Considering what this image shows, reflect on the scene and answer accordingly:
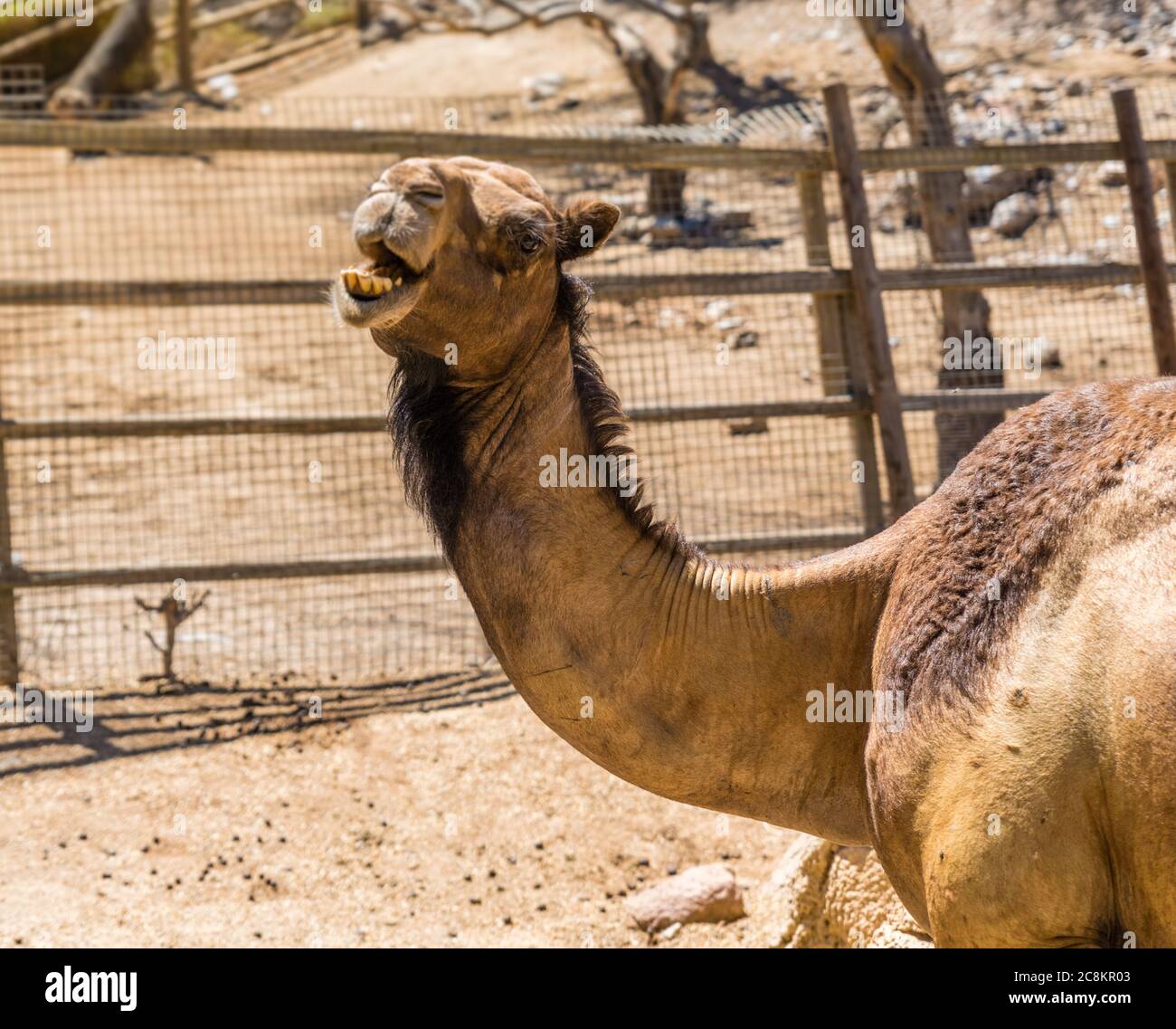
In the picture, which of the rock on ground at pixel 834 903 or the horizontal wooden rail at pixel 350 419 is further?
the horizontal wooden rail at pixel 350 419

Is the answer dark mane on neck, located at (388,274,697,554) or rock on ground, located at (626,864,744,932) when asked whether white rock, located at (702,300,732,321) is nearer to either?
rock on ground, located at (626,864,744,932)

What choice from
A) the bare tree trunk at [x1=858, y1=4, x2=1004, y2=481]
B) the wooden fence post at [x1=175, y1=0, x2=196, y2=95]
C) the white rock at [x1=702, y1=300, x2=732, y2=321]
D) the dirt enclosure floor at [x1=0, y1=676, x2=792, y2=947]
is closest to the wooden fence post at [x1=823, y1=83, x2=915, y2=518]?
the bare tree trunk at [x1=858, y1=4, x2=1004, y2=481]

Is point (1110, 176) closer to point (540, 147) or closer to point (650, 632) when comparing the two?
point (540, 147)

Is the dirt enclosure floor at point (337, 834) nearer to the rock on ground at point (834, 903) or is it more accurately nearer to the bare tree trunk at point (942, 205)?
the rock on ground at point (834, 903)

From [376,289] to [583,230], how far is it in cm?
61

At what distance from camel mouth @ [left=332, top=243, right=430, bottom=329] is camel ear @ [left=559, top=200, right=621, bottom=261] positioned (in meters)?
0.44

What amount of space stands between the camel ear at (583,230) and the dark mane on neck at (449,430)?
0.22 ft

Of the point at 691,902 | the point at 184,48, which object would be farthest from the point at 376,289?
the point at 184,48

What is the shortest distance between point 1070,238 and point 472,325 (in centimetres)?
1326

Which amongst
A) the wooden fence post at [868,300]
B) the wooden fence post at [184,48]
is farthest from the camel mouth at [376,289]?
the wooden fence post at [184,48]

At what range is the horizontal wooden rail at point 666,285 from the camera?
695 centimetres

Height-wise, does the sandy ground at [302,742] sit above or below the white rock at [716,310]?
below

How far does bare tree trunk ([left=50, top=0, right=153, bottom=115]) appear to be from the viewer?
20.6 m

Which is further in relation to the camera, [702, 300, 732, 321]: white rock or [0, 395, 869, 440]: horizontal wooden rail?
[702, 300, 732, 321]: white rock
